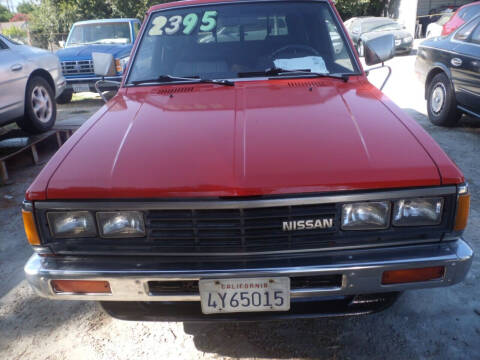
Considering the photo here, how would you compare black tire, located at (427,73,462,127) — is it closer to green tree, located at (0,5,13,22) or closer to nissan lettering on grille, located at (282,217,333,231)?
nissan lettering on grille, located at (282,217,333,231)

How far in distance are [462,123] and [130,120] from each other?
17.8 feet

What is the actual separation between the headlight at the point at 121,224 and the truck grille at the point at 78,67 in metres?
7.27

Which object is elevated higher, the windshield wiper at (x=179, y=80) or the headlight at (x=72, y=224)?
the windshield wiper at (x=179, y=80)

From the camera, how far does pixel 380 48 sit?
3.08 metres

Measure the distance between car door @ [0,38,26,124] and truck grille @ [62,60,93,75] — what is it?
3027mm

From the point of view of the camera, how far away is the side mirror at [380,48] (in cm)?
307

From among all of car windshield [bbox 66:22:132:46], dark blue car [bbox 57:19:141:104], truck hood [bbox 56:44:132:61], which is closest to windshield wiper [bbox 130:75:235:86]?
dark blue car [bbox 57:19:141:104]

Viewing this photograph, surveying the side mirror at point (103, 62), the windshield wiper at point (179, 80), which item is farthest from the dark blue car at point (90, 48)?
the windshield wiper at point (179, 80)

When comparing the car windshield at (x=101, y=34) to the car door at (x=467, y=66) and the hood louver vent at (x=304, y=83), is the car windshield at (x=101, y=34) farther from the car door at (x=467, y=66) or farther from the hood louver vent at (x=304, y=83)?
the hood louver vent at (x=304, y=83)

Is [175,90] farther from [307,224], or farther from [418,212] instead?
[418,212]

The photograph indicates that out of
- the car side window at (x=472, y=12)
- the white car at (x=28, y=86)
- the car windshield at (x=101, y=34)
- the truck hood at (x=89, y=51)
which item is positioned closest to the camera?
the white car at (x=28, y=86)

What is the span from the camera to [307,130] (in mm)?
1918

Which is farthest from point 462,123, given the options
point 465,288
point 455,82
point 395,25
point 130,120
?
point 395,25

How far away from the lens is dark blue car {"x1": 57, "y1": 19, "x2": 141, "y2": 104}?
8133 mm
